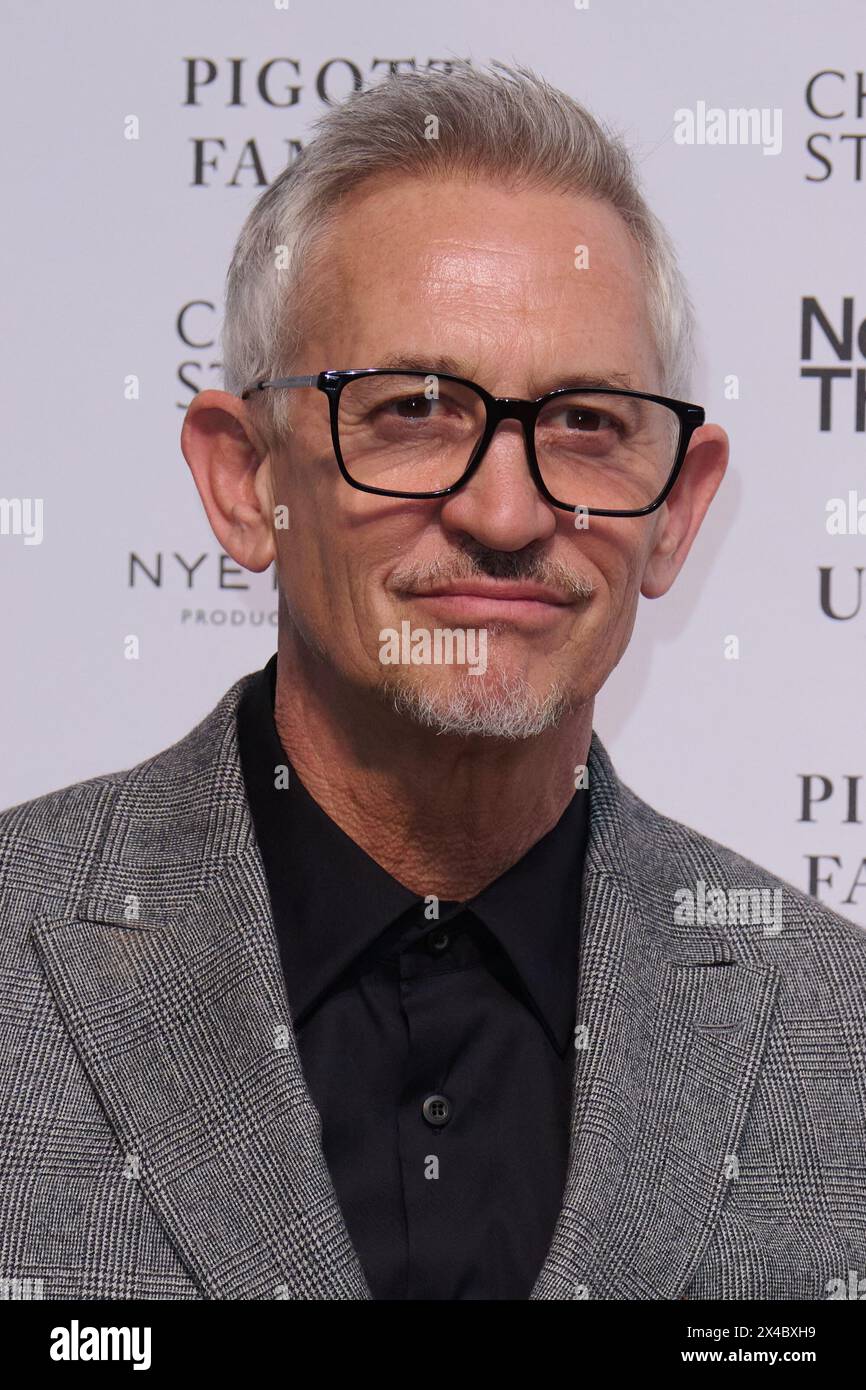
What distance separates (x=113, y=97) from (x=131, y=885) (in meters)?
1.18

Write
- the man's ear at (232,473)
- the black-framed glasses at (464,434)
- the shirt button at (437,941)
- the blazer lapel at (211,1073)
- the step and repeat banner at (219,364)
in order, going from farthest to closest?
the step and repeat banner at (219,364), the man's ear at (232,473), the shirt button at (437,941), the black-framed glasses at (464,434), the blazer lapel at (211,1073)

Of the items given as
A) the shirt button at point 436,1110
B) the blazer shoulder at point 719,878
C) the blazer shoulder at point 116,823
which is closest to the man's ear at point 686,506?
the blazer shoulder at point 719,878

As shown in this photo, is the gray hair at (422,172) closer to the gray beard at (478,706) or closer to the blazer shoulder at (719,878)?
the gray beard at (478,706)

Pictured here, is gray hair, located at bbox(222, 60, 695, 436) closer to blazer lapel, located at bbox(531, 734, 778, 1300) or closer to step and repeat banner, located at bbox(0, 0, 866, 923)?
step and repeat banner, located at bbox(0, 0, 866, 923)

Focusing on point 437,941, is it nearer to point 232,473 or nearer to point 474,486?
point 474,486

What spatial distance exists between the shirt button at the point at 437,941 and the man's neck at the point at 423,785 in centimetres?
6

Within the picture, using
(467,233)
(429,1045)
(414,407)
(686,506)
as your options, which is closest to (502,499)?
(414,407)

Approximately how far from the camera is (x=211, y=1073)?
158cm

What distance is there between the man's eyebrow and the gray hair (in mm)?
80

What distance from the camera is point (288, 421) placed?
175 centimetres

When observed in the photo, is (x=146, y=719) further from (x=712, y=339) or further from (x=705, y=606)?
(x=712, y=339)

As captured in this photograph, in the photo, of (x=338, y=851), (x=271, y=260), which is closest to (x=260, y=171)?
(x=271, y=260)

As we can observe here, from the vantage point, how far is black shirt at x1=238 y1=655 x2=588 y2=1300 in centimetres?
159

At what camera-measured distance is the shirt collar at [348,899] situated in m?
1.68
